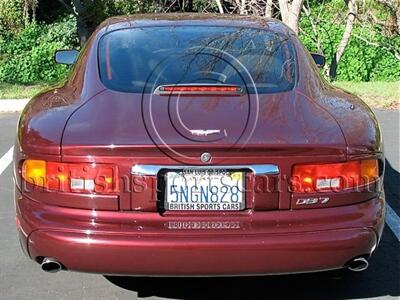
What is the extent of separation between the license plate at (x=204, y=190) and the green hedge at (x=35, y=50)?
1229cm

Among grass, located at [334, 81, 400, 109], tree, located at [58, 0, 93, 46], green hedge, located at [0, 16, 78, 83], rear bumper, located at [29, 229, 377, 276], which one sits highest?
rear bumper, located at [29, 229, 377, 276]

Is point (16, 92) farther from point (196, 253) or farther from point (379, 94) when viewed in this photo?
point (196, 253)

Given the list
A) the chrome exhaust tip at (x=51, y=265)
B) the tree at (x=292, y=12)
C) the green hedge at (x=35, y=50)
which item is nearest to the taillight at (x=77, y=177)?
the chrome exhaust tip at (x=51, y=265)

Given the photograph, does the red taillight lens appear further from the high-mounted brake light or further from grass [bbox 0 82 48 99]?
grass [bbox 0 82 48 99]

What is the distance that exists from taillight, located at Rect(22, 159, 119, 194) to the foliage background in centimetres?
1090

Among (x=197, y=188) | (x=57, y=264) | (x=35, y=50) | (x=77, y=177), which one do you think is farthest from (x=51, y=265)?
(x=35, y=50)

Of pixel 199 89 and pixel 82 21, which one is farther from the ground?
pixel 199 89

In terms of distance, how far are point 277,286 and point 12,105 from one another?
6.76 metres

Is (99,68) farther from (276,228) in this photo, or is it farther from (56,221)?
(276,228)

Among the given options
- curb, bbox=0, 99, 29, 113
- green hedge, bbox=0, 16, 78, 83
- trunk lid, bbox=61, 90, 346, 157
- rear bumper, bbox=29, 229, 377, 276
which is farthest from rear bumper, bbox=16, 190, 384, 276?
green hedge, bbox=0, 16, 78, 83

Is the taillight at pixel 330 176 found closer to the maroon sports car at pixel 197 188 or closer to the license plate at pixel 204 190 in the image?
the maroon sports car at pixel 197 188

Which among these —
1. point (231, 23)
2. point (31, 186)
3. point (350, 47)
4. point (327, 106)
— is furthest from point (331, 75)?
point (31, 186)

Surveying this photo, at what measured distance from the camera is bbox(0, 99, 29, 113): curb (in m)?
9.37

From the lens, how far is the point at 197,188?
308 cm
